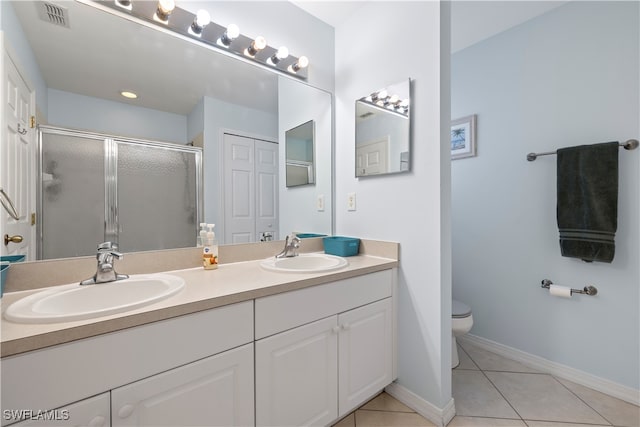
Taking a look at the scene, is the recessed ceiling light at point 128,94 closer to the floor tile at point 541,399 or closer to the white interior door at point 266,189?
the white interior door at point 266,189

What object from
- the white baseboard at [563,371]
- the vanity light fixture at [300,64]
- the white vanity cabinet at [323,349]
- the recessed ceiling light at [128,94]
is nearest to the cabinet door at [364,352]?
the white vanity cabinet at [323,349]

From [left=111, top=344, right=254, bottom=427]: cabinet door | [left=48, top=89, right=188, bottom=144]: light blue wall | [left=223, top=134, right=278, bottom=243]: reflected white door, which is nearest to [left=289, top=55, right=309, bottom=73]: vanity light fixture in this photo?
[left=223, top=134, right=278, bottom=243]: reflected white door

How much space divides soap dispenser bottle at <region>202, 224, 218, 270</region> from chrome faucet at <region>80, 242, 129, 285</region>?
351mm

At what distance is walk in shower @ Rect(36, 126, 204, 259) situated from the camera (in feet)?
3.56

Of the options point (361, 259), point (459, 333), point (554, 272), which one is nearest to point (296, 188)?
point (361, 259)

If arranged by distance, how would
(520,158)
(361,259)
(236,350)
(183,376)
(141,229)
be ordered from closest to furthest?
(183,376) → (236,350) → (141,229) → (361,259) → (520,158)

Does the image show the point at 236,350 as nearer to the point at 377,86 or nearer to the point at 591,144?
the point at 377,86

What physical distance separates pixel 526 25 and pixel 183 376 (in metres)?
2.91

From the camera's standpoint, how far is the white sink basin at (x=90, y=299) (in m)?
0.74

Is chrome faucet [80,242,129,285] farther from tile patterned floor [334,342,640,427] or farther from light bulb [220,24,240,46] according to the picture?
tile patterned floor [334,342,640,427]

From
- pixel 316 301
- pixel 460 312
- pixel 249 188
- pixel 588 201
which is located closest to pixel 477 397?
pixel 460 312

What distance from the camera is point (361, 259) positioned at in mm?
1642

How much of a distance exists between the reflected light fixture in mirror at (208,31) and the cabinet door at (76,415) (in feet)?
4.87

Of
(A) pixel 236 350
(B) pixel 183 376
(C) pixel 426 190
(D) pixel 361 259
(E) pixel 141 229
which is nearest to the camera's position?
(B) pixel 183 376
